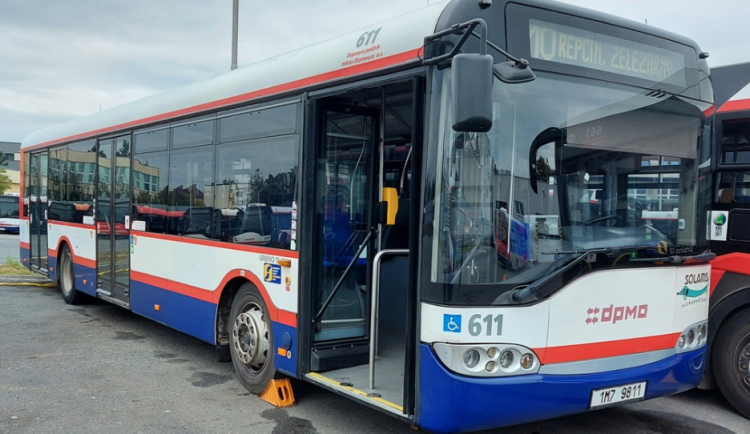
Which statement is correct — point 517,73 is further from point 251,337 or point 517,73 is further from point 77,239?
point 77,239

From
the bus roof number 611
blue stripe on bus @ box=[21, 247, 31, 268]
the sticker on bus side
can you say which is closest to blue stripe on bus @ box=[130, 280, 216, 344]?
the sticker on bus side

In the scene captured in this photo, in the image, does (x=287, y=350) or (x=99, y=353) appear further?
(x=99, y=353)

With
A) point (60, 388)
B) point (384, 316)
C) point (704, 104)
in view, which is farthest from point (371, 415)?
point (704, 104)

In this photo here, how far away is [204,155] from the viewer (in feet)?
22.6

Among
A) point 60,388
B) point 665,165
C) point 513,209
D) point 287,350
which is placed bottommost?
point 60,388

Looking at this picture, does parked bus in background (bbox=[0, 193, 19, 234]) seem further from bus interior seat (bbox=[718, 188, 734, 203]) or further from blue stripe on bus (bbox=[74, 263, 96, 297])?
bus interior seat (bbox=[718, 188, 734, 203])

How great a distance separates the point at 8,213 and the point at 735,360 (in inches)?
1605

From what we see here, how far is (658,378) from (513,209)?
1.64m

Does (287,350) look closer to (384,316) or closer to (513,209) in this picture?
(384,316)

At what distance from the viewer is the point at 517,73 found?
3.82m

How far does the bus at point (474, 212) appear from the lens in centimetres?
403

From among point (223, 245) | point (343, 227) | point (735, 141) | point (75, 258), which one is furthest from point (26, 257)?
point (735, 141)

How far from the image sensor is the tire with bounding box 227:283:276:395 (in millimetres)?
5949

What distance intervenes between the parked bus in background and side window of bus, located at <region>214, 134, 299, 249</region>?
3711 cm
